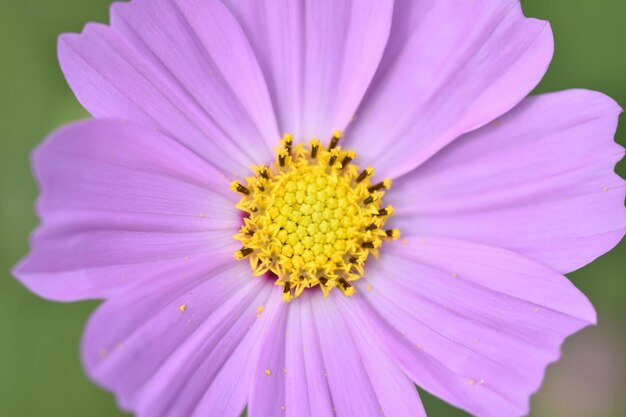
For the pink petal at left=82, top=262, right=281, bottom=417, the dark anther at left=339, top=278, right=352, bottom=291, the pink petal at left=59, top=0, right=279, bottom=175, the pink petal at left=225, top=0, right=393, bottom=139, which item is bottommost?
the pink petal at left=82, top=262, right=281, bottom=417

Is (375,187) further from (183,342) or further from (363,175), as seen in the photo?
(183,342)

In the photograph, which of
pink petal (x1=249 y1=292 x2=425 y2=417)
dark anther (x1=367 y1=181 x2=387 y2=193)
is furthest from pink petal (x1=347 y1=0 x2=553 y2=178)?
pink petal (x1=249 y1=292 x2=425 y2=417)

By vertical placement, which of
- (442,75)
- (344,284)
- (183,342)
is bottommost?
(183,342)

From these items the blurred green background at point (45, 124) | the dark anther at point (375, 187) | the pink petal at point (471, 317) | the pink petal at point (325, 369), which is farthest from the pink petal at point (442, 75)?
the blurred green background at point (45, 124)

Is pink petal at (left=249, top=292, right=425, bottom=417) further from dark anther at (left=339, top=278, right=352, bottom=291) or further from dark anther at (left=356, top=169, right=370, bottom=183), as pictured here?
dark anther at (left=356, top=169, right=370, bottom=183)

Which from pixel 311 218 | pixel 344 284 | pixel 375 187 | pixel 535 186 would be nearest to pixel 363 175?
pixel 375 187

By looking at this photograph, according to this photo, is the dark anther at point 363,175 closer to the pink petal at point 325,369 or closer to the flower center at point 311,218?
the flower center at point 311,218
